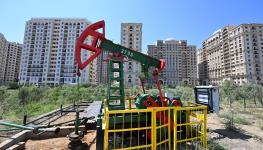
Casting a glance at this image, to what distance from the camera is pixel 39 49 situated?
227 ft

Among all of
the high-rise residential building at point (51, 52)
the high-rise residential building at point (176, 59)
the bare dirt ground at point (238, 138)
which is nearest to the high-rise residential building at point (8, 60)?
the high-rise residential building at point (51, 52)

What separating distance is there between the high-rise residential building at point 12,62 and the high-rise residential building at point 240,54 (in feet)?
395

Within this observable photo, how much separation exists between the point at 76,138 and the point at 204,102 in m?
6.27

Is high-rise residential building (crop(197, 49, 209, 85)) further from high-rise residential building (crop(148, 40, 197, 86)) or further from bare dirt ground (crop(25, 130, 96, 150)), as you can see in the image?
bare dirt ground (crop(25, 130, 96, 150))

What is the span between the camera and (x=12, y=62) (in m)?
97.2

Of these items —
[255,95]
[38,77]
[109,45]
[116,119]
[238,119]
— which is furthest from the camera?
[38,77]

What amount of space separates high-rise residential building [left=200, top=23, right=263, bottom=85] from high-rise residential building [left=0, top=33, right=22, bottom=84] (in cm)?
12026

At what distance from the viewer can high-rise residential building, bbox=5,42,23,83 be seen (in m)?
94.3

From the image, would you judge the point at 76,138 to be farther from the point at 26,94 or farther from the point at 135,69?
the point at 135,69

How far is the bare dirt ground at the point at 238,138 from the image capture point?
195 inches

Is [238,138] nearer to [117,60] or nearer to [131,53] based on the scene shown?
[131,53]

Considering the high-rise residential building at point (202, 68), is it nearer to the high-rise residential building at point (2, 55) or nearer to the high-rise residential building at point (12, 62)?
the high-rise residential building at point (12, 62)

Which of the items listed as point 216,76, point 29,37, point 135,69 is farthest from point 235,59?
point 29,37

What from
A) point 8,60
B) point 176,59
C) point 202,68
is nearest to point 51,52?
point 8,60
